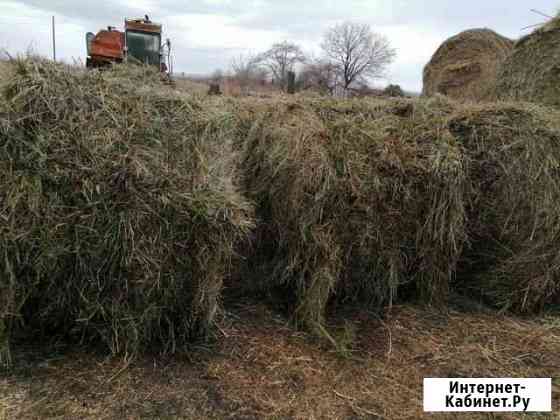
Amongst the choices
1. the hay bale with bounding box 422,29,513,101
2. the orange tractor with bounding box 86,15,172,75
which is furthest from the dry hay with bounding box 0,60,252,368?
the orange tractor with bounding box 86,15,172,75

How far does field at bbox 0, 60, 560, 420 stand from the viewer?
2018 millimetres

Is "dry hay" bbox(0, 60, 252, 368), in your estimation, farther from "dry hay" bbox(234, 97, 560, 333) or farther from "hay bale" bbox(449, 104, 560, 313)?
"hay bale" bbox(449, 104, 560, 313)

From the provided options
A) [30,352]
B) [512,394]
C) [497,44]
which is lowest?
[512,394]

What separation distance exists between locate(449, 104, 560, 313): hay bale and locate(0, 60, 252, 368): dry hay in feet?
5.98

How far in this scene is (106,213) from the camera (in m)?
2.05

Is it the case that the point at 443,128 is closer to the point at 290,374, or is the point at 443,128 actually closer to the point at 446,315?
the point at 446,315

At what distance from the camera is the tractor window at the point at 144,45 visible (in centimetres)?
1325

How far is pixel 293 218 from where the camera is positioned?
107 inches

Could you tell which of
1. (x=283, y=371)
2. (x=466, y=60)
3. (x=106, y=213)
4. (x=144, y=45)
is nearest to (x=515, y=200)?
(x=283, y=371)

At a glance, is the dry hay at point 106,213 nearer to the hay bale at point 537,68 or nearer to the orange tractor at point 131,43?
the hay bale at point 537,68

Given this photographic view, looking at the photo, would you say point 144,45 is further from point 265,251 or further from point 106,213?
point 106,213

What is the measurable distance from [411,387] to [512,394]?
1.74 feet

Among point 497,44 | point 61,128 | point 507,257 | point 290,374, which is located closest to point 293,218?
point 290,374

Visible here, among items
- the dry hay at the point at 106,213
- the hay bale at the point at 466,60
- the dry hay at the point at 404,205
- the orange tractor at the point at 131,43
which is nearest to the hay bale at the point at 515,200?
the dry hay at the point at 404,205
